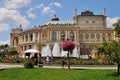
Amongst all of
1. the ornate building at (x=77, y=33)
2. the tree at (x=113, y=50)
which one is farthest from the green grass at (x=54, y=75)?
the ornate building at (x=77, y=33)

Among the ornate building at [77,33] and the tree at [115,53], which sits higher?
the ornate building at [77,33]

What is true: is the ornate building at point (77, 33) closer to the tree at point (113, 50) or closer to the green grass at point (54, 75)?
the green grass at point (54, 75)

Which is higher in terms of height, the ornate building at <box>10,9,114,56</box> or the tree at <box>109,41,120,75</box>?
the ornate building at <box>10,9,114,56</box>

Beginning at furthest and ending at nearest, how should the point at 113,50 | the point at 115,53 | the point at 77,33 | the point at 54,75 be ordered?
the point at 77,33 → the point at 54,75 → the point at 113,50 → the point at 115,53

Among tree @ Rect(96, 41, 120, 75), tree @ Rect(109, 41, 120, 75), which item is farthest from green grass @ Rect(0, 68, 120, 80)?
tree @ Rect(96, 41, 120, 75)

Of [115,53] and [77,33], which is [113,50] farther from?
[77,33]

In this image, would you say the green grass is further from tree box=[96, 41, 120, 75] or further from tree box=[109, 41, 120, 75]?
tree box=[96, 41, 120, 75]

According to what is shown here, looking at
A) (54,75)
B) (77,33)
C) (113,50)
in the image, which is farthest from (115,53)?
(77,33)

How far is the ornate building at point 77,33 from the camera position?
111688 mm

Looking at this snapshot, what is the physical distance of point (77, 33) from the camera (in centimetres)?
11188

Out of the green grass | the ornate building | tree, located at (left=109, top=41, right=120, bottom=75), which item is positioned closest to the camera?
the green grass

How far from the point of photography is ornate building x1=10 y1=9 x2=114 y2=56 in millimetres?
111688

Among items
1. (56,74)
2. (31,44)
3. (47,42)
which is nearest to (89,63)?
(56,74)

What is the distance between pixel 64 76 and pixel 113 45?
16.8 feet
